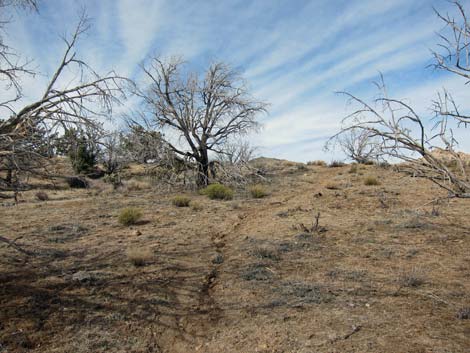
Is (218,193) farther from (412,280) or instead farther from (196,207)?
(412,280)

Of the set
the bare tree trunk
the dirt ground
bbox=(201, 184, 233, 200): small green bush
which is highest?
the bare tree trunk

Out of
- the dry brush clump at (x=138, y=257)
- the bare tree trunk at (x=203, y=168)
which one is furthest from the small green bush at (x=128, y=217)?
the bare tree trunk at (x=203, y=168)

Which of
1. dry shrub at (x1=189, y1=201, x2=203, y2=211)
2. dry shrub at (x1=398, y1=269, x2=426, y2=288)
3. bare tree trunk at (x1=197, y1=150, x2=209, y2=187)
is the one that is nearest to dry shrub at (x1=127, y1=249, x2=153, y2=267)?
dry shrub at (x1=398, y1=269, x2=426, y2=288)

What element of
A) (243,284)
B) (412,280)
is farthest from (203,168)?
(412,280)

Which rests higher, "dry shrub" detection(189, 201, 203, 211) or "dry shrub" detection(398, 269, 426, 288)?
"dry shrub" detection(189, 201, 203, 211)

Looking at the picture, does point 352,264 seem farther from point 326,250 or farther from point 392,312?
point 392,312

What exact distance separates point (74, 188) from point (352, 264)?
59.6 feet

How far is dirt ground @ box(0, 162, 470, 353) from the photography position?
425cm

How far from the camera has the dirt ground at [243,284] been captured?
13.9ft

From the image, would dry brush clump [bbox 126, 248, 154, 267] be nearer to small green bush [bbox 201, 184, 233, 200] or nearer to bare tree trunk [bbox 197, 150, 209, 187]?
small green bush [bbox 201, 184, 233, 200]

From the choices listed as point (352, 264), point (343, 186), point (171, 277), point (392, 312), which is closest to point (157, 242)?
point (171, 277)

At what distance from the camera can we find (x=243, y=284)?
19.2ft

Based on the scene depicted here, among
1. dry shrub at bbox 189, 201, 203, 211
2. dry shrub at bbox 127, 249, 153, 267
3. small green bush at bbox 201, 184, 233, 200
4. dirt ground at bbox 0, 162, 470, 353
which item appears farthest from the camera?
small green bush at bbox 201, 184, 233, 200

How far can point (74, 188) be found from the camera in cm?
2078
